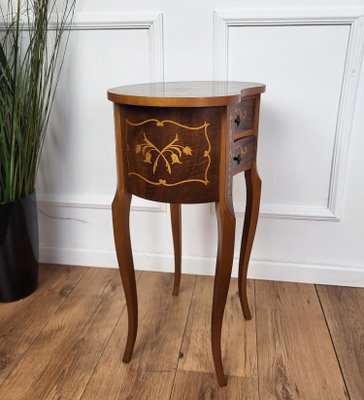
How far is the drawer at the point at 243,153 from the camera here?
104cm

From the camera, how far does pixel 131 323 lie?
115cm

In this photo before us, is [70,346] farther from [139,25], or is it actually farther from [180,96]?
[139,25]

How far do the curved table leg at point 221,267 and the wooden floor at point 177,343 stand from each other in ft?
0.31

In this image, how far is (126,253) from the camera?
108 centimetres

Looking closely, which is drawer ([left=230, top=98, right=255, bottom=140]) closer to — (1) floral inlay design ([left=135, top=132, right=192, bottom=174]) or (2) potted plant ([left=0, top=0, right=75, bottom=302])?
(1) floral inlay design ([left=135, top=132, right=192, bottom=174])

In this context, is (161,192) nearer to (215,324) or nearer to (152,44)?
(215,324)

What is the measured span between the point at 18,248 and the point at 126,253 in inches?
20.7

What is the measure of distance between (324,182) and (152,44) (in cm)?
77

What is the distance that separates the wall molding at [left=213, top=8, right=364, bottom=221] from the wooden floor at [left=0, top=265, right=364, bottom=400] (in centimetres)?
41

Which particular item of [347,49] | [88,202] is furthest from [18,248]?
[347,49]

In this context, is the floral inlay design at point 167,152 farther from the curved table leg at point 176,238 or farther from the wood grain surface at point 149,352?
the wood grain surface at point 149,352

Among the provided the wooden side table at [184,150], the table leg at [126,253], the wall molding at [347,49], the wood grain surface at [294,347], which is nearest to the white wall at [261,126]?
the wall molding at [347,49]

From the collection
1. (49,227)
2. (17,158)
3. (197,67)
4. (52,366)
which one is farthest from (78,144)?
(52,366)

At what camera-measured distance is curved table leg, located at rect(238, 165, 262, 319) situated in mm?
1209
